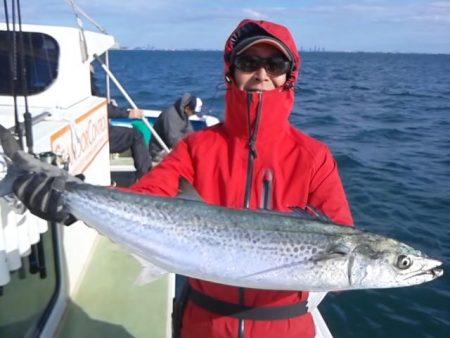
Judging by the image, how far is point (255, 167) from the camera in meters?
2.62

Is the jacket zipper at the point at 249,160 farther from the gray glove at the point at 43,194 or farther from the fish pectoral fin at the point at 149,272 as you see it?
the gray glove at the point at 43,194

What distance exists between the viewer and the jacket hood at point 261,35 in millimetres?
2531

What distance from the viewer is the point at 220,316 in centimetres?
259

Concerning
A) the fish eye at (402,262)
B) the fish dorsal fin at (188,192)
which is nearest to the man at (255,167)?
the fish dorsal fin at (188,192)

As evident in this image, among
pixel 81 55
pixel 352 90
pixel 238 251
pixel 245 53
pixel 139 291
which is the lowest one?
pixel 352 90

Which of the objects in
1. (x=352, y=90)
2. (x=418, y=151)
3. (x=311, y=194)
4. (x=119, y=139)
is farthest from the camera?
(x=352, y=90)

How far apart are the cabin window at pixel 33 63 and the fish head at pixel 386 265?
3.19 metres

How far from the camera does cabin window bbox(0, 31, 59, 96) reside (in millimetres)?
4453

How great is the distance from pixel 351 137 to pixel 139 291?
1348cm

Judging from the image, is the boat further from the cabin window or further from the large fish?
the large fish

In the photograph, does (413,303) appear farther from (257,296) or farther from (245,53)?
(245,53)

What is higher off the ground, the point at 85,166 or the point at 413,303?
the point at 85,166

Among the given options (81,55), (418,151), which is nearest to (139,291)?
(81,55)

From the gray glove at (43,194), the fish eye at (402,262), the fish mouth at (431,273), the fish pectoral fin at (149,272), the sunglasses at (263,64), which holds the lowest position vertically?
the fish pectoral fin at (149,272)
